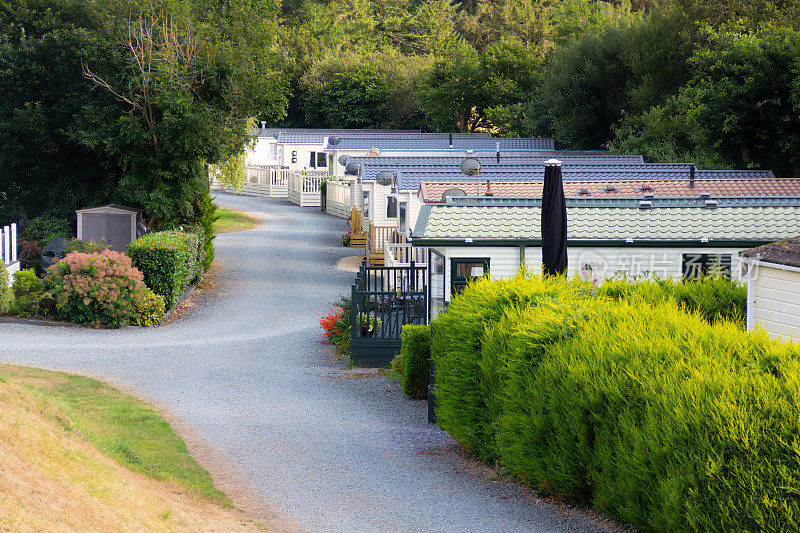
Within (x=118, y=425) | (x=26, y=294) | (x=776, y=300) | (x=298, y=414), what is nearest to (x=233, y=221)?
(x=26, y=294)

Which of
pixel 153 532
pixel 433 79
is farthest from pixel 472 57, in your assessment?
pixel 153 532

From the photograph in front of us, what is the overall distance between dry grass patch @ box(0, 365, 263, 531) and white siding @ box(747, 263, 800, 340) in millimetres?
7072

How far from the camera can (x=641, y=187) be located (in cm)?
1853

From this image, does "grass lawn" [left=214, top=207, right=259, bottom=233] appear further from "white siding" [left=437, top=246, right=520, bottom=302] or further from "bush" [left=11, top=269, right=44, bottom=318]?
"white siding" [left=437, top=246, right=520, bottom=302]

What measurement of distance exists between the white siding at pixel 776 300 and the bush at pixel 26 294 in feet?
46.6

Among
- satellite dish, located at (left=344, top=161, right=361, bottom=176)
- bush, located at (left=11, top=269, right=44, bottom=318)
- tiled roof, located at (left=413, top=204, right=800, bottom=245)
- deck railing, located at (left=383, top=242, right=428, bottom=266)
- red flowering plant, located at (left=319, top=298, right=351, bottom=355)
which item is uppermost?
satellite dish, located at (left=344, top=161, right=361, bottom=176)

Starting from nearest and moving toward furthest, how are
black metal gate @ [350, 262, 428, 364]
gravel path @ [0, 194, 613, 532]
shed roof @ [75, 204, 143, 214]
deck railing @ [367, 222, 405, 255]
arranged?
gravel path @ [0, 194, 613, 532], black metal gate @ [350, 262, 428, 364], shed roof @ [75, 204, 143, 214], deck railing @ [367, 222, 405, 255]

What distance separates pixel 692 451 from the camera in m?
5.71

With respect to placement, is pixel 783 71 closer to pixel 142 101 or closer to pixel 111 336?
pixel 142 101

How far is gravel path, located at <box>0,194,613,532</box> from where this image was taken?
803 cm

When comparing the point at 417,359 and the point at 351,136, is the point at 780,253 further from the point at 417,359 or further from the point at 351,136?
the point at 351,136

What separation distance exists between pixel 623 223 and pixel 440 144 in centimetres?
2812

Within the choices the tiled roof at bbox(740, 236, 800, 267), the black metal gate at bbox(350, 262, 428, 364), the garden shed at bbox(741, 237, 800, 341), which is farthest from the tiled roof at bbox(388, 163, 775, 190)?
the garden shed at bbox(741, 237, 800, 341)

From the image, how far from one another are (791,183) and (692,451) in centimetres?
1629
